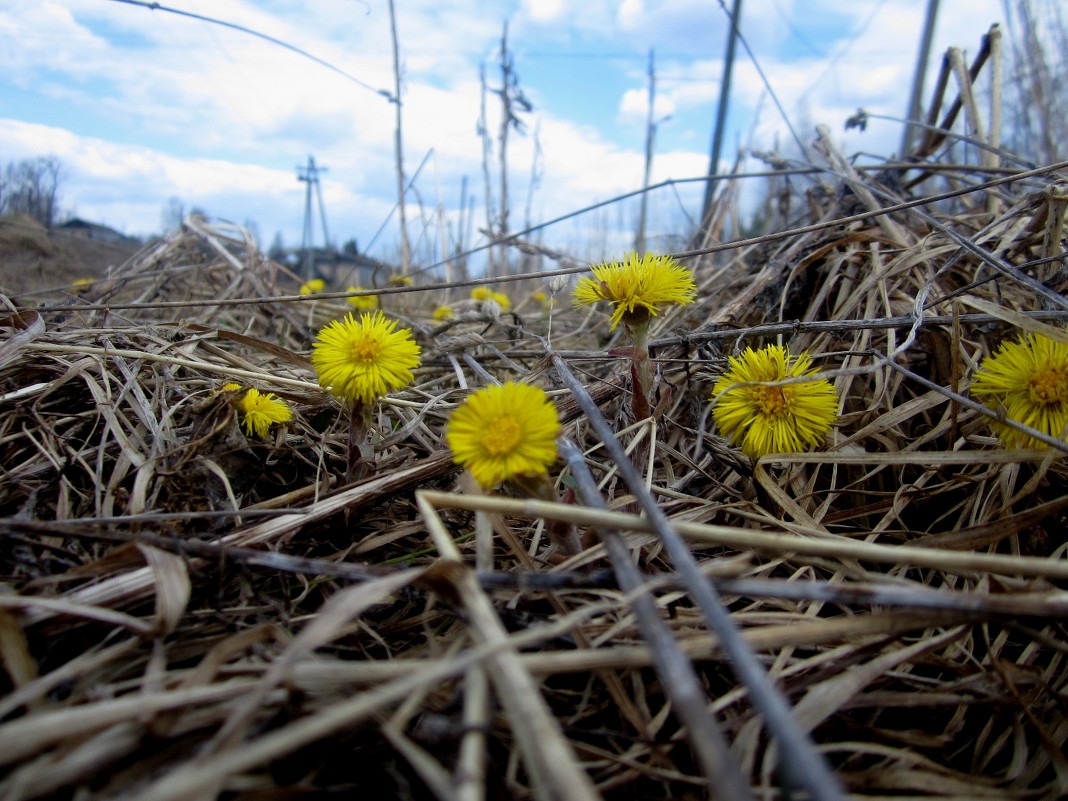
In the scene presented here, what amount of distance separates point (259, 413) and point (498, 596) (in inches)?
21.7

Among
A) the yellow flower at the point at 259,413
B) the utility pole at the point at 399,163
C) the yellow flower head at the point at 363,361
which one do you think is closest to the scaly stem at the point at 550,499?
the yellow flower head at the point at 363,361

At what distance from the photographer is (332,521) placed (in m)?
0.93

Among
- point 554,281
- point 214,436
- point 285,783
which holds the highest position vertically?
point 554,281

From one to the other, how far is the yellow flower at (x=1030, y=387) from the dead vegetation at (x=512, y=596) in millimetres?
43

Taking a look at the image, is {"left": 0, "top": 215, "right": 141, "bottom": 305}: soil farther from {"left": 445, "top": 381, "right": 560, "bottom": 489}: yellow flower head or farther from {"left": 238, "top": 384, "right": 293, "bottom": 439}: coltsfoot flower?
{"left": 445, "top": 381, "right": 560, "bottom": 489}: yellow flower head

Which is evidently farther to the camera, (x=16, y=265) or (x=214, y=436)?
(x=16, y=265)

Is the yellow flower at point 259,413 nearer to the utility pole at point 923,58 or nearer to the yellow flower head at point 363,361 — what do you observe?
the yellow flower head at point 363,361

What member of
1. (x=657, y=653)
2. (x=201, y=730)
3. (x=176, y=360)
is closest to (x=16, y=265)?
(x=176, y=360)

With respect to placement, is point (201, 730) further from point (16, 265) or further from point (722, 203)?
point (16, 265)

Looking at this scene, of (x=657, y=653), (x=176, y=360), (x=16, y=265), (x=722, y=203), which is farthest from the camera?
(x=16, y=265)

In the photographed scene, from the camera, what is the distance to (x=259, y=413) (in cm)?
101

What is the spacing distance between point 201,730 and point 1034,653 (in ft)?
3.29

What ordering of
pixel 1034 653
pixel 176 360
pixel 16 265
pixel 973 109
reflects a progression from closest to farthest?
pixel 1034 653, pixel 176 360, pixel 973 109, pixel 16 265

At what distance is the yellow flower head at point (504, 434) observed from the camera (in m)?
0.72
